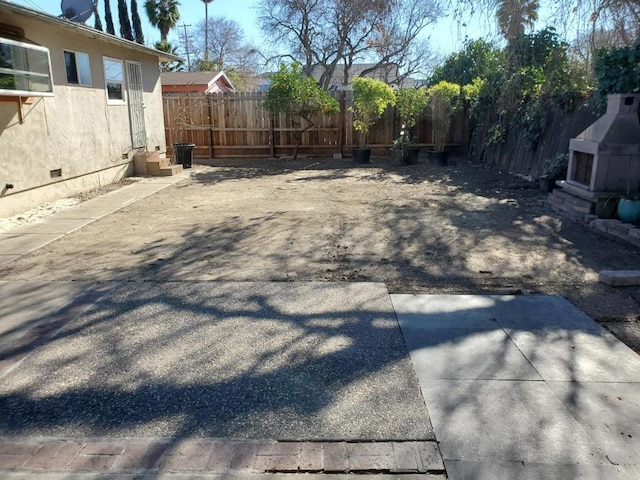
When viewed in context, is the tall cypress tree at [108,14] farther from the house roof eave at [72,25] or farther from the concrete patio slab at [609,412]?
the concrete patio slab at [609,412]

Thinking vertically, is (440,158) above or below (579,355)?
above

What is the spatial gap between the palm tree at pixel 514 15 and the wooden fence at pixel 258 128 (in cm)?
779

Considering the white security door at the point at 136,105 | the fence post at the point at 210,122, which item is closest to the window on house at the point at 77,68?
the white security door at the point at 136,105

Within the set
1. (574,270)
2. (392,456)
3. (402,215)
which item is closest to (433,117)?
(402,215)

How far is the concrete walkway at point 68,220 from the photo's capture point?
245 inches

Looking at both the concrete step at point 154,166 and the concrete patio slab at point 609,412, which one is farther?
the concrete step at point 154,166

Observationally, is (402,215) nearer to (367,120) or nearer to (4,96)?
(4,96)

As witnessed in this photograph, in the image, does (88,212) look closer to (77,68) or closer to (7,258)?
(7,258)

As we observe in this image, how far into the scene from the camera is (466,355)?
11.3ft

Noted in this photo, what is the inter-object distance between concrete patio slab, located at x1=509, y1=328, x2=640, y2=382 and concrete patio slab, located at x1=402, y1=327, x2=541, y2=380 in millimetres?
106

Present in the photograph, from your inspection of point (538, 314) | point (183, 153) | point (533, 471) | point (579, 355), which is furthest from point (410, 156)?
point (533, 471)

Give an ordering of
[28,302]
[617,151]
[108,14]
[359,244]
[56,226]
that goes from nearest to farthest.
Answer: [28,302] → [359,244] → [617,151] → [56,226] → [108,14]

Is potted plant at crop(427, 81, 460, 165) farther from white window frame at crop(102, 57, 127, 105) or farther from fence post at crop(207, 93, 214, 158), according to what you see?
white window frame at crop(102, 57, 127, 105)

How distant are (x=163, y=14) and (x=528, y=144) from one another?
95.5 ft
